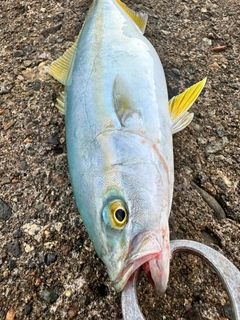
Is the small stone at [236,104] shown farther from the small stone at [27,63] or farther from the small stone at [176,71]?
the small stone at [27,63]

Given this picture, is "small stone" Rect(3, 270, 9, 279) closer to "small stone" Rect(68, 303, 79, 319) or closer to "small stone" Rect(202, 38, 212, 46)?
"small stone" Rect(68, 303, 79, 319)

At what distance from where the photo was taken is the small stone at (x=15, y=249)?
6.34 ft

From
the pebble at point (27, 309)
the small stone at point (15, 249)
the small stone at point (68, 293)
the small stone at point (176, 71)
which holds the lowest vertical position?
the small stone at point (68, 293)

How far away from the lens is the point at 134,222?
1529 millimetres

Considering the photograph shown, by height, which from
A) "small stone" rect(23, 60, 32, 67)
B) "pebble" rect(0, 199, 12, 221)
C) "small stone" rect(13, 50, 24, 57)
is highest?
"small stone" rect(13, 50, 24, 57)

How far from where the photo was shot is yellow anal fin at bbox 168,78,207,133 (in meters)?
2.18

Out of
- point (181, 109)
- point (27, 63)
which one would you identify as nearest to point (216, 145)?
point (181, 109)

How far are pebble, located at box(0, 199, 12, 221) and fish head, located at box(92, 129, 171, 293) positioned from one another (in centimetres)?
70

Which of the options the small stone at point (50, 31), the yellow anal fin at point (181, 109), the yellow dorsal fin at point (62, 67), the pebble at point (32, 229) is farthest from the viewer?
the small stone at point (50, 31)

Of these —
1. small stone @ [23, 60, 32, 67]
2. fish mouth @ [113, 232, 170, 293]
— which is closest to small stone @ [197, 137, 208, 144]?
fish mouth @ [113, 232, 170, 293]

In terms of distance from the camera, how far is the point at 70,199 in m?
2.09

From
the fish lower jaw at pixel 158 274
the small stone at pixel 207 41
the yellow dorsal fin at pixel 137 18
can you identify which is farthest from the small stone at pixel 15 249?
the small stone at pixel 207 41

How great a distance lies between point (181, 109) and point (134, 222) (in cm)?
93

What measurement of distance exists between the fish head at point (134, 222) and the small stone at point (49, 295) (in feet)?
1.31
